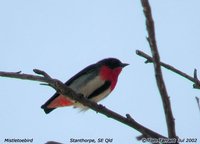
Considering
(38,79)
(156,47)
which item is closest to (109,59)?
(38,79)

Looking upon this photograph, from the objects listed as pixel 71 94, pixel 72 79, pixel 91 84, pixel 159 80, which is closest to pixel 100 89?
pixel 91 84

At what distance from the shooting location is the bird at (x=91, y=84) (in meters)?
7.96

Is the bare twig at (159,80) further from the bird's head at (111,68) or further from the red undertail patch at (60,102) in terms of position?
the bird's head at (111,68)

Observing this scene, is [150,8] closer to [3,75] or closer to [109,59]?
[3,75]

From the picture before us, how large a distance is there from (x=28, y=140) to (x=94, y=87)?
9.35 ft

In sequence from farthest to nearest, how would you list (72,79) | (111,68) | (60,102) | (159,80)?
1. (111,68)
2. (72,79)
3. (60,102)
4. (159,80)

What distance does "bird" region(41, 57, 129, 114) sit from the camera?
314 inches

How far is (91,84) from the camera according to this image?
8078mm

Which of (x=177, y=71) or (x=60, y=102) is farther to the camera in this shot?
(x=60, y=102)

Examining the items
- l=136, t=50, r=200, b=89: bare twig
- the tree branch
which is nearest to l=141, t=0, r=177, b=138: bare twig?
the tree branch

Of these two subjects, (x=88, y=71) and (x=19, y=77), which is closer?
(x=19, y=77)

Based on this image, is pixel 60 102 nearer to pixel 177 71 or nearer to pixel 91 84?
pixel 91 84

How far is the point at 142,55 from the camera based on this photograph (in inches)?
137

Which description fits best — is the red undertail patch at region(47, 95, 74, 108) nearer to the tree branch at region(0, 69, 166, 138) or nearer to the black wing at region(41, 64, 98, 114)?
the black wing at region(41, 64, 98, 114)
